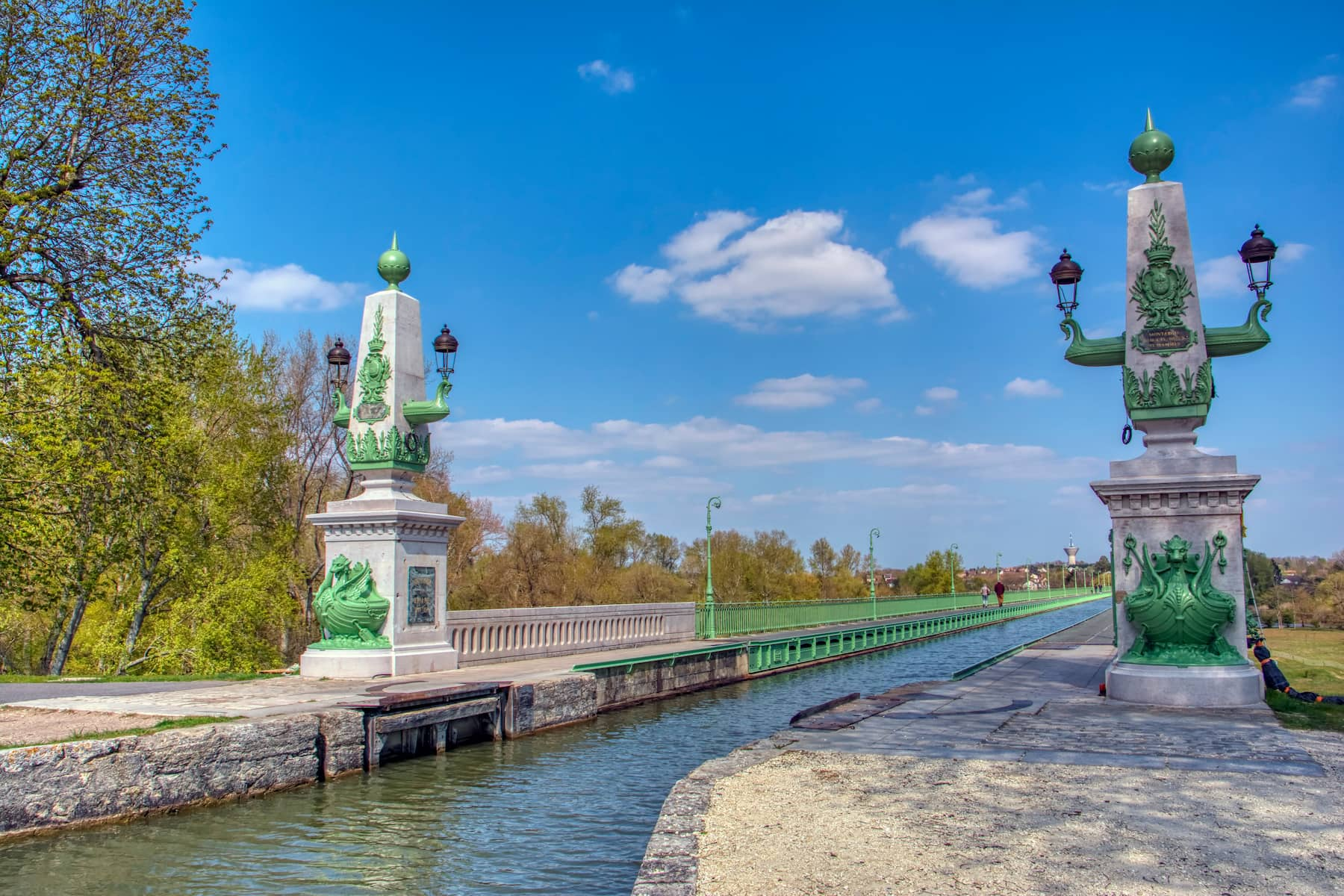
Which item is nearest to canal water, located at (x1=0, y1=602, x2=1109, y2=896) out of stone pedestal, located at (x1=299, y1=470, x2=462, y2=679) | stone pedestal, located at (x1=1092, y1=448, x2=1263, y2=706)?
stone pedestal, located at (x1=299, y1=470, x2=462, y2=679)

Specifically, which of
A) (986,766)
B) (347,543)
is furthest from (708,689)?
(986,766)

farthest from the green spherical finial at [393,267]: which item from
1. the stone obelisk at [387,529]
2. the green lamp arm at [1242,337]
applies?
the green lamp arm at [1242,337]

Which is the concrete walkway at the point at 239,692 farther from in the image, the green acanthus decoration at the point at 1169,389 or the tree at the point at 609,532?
the tree at the point at 609,532

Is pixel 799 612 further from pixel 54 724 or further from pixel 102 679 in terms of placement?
pixel 54 724

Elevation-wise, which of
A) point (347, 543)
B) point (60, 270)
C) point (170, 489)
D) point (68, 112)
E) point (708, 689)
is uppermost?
point (68, 112)

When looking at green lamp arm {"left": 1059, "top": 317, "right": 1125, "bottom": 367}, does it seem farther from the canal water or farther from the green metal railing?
the green metal railing

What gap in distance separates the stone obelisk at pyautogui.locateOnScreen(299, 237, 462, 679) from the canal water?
12.3 ft

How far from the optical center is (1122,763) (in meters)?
8.59

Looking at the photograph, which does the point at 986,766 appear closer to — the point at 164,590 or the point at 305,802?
the point at 305,802

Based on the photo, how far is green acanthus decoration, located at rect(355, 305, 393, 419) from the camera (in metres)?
17.8

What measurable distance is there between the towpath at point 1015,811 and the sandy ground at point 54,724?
651cm

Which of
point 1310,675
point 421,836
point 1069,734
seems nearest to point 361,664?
point 421,836

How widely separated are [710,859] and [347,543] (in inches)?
497

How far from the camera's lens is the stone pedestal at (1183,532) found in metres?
12.3
